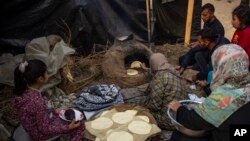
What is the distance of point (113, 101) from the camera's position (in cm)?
396

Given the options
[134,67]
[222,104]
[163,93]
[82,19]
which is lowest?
[134,67]

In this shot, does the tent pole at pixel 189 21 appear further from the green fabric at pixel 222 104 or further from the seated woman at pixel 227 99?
the green fabric at pixel 222 104

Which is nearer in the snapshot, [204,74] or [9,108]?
[9,108]

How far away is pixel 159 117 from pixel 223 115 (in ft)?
4.27

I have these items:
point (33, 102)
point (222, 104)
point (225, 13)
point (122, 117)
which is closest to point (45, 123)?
point (33, 102)

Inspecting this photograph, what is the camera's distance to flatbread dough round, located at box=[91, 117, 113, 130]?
323cm

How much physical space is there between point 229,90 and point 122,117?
131 cm

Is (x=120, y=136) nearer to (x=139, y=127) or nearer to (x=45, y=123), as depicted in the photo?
(x=139, y=127)

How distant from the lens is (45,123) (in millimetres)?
2896

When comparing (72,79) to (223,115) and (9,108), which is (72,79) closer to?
(9,108)

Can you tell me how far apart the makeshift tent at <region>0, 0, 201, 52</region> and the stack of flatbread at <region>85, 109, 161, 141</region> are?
213 cm

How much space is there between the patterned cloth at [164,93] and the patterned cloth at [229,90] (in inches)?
39.5

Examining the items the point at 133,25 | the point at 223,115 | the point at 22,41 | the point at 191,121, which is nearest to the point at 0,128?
the point at 191,121

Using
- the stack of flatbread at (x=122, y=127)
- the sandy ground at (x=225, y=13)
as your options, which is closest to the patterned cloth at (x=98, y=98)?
the stack of flatbread at (x=122, y=127)
